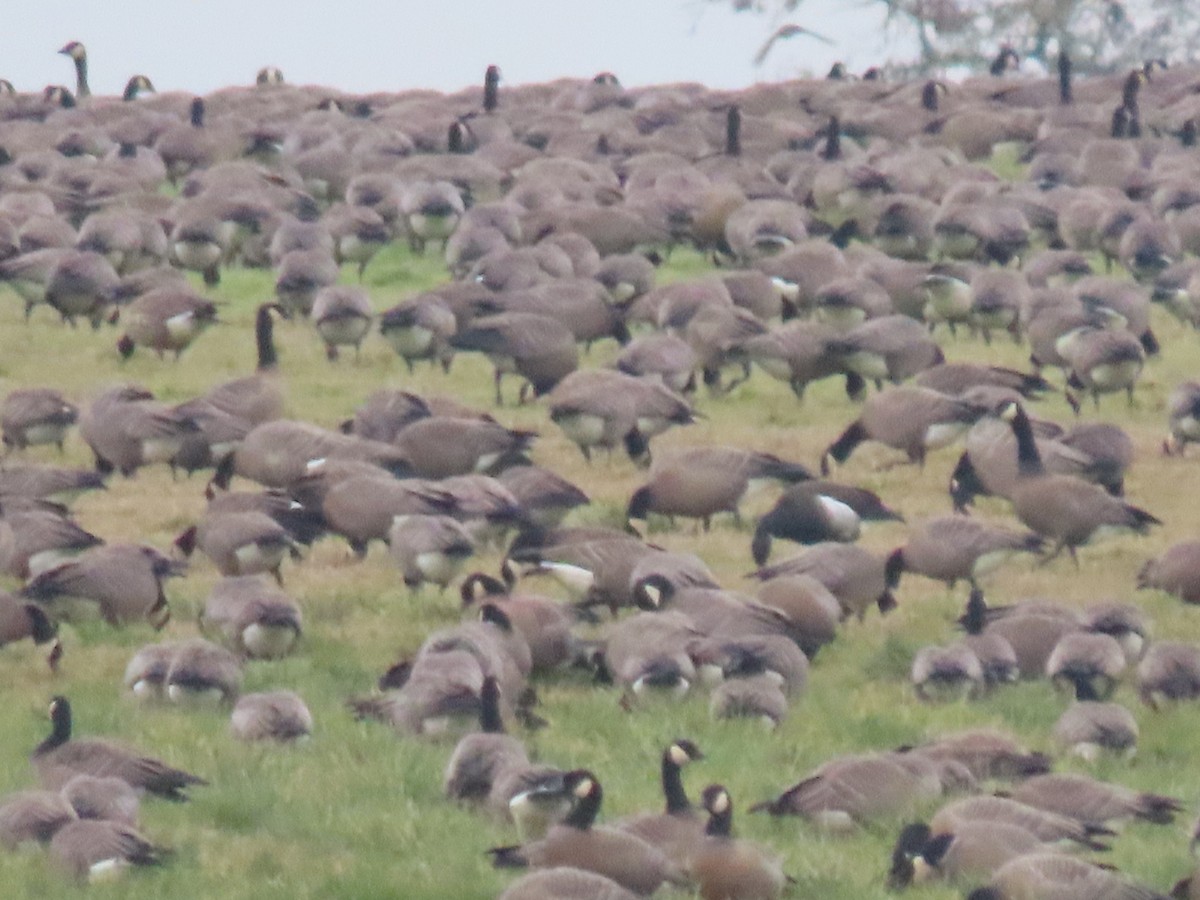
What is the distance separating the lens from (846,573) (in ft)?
47.9

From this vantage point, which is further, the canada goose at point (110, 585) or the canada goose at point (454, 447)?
the canada goose at point (454, 447)

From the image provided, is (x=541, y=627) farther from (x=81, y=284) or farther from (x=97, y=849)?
(x=81, y=284)

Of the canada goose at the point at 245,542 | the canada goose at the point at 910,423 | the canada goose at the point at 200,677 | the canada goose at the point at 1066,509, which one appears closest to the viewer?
the canada goose at the point at 200,677

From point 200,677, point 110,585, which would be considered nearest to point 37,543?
point 110,585

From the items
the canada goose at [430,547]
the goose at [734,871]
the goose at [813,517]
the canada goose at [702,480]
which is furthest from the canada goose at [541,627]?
the goose at [734,871]

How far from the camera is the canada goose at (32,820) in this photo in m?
10.1

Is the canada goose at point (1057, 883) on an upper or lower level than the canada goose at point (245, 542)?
upper

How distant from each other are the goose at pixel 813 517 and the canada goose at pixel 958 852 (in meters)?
5.76

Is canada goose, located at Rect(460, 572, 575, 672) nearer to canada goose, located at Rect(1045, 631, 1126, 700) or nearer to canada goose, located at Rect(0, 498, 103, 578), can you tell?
canada goose, located at Rect(1045, 631, 1126, 700)

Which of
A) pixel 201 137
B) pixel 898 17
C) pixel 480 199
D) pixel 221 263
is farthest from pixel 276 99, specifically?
pixel 898 17

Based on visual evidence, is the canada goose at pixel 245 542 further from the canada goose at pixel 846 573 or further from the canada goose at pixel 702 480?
the canada goose at pixel 846 573

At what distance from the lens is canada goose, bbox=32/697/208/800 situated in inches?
433

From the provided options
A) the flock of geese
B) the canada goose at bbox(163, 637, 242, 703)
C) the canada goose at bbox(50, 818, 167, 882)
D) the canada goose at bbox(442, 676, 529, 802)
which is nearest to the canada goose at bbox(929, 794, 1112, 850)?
the flock of geese

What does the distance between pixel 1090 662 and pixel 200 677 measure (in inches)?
173
